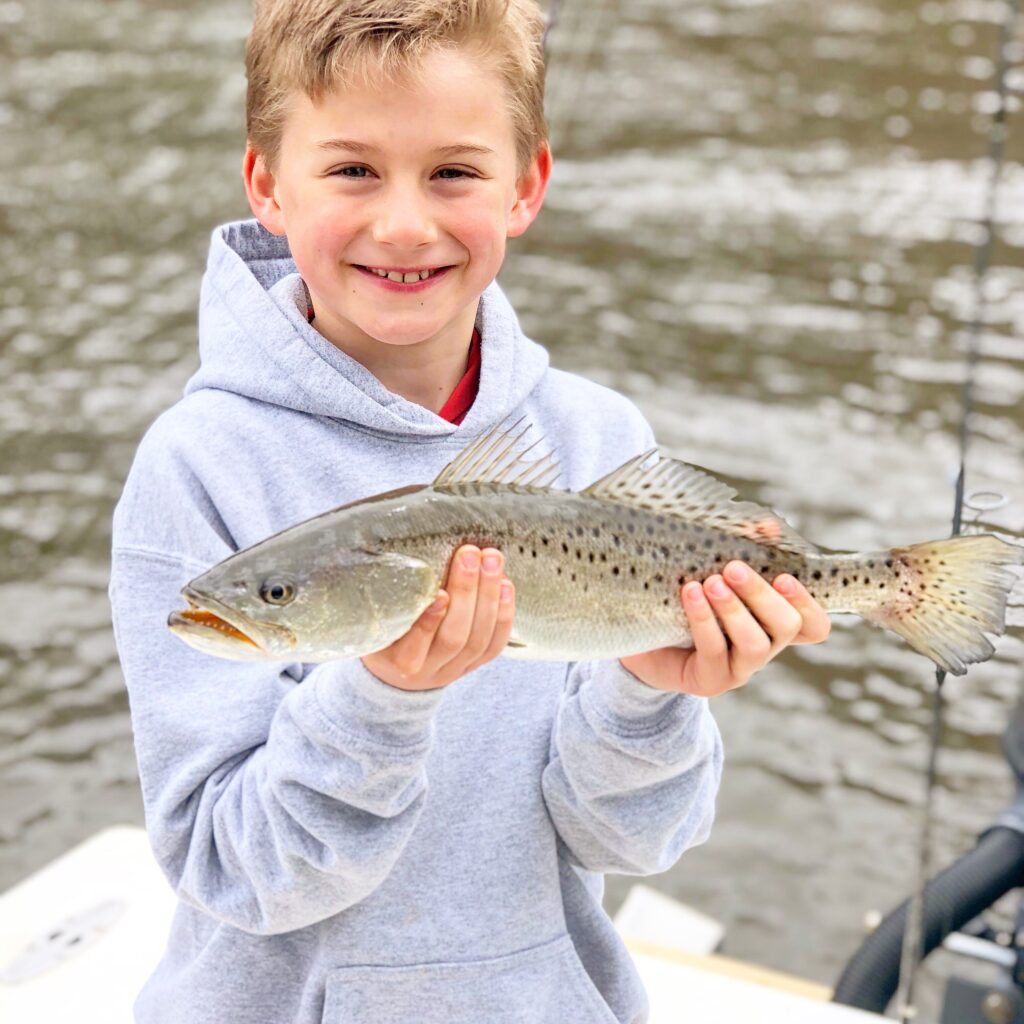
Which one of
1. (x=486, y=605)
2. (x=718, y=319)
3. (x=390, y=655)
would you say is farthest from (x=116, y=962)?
(x=718, y=319)

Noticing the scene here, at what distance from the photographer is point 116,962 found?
3500 millimetres

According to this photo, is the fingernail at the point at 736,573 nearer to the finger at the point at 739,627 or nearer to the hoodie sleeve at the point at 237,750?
the finger at the point at 739,627

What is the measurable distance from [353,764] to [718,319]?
7780mm

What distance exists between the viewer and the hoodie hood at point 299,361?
2227mm

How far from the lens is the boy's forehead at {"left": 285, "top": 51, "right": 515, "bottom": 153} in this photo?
2.03 metres

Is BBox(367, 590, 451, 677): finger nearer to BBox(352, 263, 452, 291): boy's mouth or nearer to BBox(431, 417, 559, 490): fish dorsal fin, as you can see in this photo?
BBox(431, 417, 559, 490): fish dorsal fin

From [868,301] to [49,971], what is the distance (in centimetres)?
745

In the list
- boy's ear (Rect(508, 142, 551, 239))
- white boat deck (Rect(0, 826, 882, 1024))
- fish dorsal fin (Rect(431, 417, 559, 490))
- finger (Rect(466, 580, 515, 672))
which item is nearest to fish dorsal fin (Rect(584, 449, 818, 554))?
fish dorsal fin (Rect(431, 417, 559, 490))

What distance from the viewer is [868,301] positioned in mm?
9586

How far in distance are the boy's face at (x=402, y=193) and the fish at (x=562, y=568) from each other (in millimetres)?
281

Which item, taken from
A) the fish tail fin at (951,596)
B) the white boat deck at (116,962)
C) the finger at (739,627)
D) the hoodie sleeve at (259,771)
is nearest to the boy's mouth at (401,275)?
the hoodie sleeve at (259,771)

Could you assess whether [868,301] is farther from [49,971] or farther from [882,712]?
[49,971]

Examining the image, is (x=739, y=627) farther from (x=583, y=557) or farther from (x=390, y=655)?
(x=390, y=655)

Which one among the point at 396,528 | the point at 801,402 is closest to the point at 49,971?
the point at 396,528
